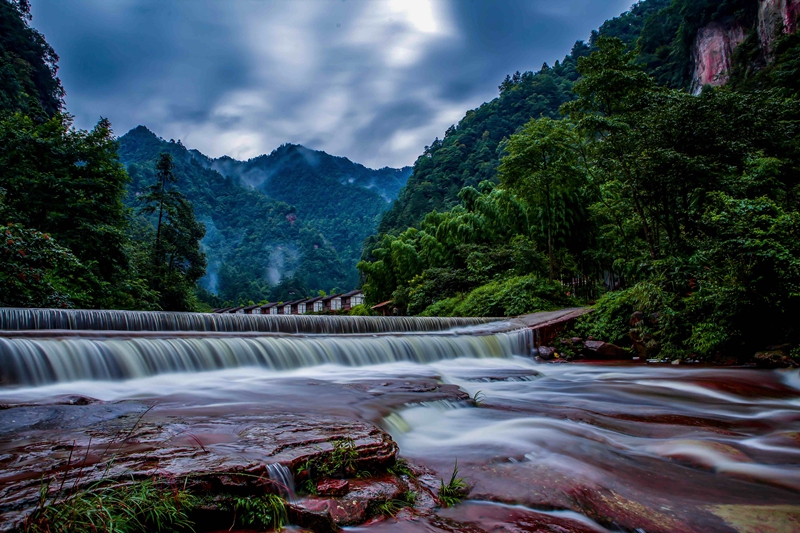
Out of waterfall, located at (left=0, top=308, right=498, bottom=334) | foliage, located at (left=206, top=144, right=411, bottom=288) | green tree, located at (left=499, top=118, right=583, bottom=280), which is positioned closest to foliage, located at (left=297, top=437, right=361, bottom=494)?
waterfall, located at (left=0, top=308, right=498, bottom=334)

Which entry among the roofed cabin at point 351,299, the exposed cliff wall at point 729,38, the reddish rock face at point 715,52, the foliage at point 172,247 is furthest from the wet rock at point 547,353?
the roofed cabin at point 351,299

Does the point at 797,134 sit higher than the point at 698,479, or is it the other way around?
the point at 797,134

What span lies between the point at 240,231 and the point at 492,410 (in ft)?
426

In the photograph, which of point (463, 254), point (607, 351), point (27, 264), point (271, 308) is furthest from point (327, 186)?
point (607, 351)

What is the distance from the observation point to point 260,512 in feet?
6.56

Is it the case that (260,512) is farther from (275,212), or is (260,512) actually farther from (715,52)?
(275,212)

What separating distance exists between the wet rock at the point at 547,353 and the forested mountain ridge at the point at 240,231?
248 ft

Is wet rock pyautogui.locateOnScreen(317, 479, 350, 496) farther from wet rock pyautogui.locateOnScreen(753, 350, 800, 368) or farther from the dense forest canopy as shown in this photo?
wet rock pyautogui.locateOnScreen(753, 350, 800, 368)

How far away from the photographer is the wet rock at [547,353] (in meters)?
10.9

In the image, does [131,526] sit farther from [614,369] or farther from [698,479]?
[614,369]

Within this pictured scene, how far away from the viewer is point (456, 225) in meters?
25.3

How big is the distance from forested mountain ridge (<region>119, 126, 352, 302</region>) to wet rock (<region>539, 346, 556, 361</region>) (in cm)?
7572

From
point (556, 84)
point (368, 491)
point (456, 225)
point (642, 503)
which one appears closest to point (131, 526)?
point (368, 491)

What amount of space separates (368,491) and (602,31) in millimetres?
95870
